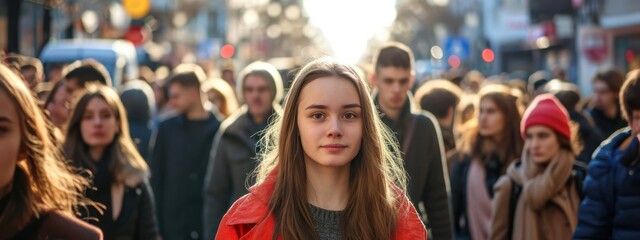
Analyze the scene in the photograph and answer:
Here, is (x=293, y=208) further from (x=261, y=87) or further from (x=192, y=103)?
(x=192, y=103)

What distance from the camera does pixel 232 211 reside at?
4.21m

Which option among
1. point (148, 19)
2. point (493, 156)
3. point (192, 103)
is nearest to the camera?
point (493, 156)

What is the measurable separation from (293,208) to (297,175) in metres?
0.14

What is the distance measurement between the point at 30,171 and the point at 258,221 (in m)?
0.80

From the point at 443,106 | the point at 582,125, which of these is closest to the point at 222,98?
the point at 443,106

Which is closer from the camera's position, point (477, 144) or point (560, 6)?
point (477, 144)

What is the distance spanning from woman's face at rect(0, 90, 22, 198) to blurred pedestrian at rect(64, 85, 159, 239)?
295cm

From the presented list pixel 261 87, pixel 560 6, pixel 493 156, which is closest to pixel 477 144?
pixel 493 156

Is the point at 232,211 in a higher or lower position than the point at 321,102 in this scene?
lower

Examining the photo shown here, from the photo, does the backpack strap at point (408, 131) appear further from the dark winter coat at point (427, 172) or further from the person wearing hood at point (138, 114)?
the person wearing hood at point (138, 114)

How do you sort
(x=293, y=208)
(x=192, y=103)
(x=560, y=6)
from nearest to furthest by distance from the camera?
(x=293, y=208) < (x=192, y=103) < (x=560, y=6)

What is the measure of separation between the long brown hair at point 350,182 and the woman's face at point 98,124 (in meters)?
3.27

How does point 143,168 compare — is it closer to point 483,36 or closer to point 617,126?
point 617,126

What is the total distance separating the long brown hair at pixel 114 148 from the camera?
7.33 metres
